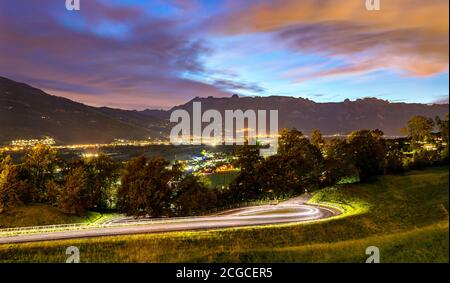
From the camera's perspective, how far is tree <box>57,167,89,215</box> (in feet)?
205

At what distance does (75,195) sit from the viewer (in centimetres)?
6309

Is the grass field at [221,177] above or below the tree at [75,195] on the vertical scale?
below

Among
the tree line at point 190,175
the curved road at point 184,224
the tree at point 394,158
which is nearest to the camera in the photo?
the curved road at point 184,224

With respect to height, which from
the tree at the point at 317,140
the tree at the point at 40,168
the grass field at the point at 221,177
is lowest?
the grass field at the point at 221,177

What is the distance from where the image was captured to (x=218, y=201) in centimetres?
6681

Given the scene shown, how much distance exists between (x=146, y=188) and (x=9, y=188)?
20096 mm

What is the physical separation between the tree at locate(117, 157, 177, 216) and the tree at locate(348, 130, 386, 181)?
106 feet

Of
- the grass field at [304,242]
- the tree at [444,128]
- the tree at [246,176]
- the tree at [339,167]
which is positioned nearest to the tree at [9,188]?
the grass field at [304,242]

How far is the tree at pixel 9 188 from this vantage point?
58.8 metres

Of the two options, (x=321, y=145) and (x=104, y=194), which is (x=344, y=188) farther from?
(x=104, y=194)

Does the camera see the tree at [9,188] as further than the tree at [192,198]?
No

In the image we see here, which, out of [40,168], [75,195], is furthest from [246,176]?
[40,168]

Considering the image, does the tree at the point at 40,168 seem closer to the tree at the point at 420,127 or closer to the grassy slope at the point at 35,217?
the grassy slope at the point at 35,217
